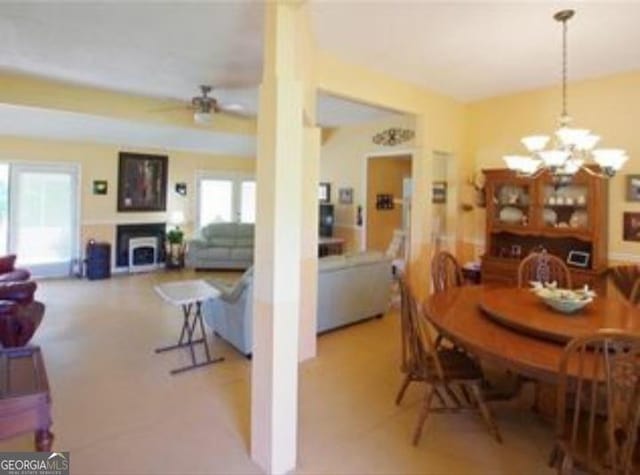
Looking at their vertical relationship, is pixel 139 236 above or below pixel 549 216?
below

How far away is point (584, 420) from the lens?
2.04 m

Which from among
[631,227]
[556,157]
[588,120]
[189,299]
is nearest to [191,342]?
[189,299]

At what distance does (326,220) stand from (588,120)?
457cm

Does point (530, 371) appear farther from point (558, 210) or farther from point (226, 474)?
point (558, 210)

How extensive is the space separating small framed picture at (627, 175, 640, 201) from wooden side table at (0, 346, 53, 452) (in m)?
5.23

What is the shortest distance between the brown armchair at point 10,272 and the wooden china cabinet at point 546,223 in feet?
17.0

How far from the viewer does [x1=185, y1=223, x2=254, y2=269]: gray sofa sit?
797 centimetres

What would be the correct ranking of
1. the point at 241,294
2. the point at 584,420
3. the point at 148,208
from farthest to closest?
the point at 148,208 < the point at 241,294 < the point at 584,420

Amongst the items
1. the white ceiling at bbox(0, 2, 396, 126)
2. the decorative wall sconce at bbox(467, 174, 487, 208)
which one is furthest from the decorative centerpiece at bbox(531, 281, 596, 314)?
the decorative wall sconce at bbox(467, 174, 487, 208)

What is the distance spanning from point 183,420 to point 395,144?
5399 mm

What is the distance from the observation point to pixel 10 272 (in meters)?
4.71

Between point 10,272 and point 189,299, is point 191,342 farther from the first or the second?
point 10,272

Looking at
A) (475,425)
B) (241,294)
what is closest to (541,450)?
(475,425)

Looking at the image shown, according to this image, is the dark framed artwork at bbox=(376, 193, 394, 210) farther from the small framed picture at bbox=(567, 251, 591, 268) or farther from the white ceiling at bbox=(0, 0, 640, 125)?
the small framed picture at bbox=(567, 251, 591, 268)
